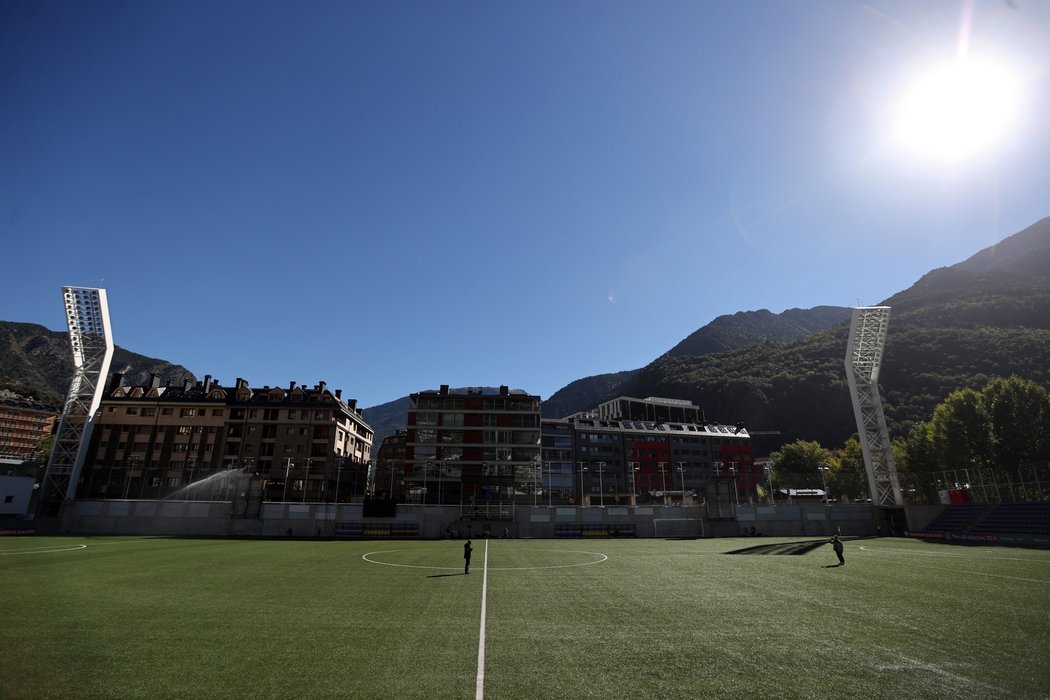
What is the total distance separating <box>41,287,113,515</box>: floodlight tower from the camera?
6644 centimetres

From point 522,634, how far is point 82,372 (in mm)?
86652

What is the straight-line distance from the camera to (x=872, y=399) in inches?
2655

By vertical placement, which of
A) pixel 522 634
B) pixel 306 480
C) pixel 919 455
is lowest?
pixel 522 634

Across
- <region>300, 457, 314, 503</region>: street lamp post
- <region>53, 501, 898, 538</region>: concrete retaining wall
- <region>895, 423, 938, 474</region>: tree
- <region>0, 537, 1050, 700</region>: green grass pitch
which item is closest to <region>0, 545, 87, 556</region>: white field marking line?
<region>0, 537, 1050, 700</region>: green grass pitch

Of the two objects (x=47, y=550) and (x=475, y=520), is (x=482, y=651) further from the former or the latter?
(x=475, y=520)

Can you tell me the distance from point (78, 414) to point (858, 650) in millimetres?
91752

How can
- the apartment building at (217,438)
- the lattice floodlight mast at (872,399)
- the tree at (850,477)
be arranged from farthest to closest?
the apartment building at (217,438) → the tree at (850,477) → the lattice floodlight mast at (872,399)

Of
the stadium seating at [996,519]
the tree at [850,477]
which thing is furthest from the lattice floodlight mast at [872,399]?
the tree at [850,477]

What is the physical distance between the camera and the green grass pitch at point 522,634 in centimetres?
949

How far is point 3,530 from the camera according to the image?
52.4m

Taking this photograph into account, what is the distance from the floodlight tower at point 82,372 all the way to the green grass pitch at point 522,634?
55.3 metres

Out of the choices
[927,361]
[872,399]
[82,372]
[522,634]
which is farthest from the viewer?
[927,361]

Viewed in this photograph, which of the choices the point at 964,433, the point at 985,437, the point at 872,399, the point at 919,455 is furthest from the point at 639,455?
the point at 985,437

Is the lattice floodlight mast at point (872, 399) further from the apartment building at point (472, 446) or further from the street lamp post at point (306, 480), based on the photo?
the street lamp post at point (306, 480)
